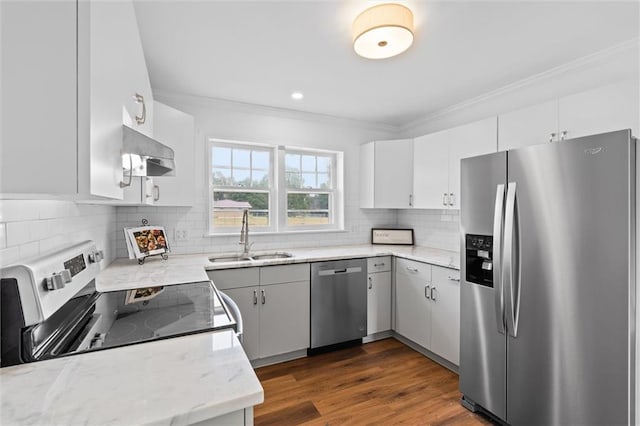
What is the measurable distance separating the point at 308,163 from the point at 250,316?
185 centimetres

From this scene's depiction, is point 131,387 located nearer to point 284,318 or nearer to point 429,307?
point 284,318

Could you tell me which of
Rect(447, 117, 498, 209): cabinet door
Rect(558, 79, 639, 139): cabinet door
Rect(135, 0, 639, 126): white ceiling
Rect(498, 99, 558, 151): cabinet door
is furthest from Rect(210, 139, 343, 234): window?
Rect(558, 79, 639, 139): cabinet door

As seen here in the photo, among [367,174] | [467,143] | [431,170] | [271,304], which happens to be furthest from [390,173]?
[271,304]

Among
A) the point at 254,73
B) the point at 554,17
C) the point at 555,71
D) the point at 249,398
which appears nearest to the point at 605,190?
the point at 554,17

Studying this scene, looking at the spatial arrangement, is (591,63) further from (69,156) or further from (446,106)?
(69,156)

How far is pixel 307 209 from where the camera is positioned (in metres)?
3.61

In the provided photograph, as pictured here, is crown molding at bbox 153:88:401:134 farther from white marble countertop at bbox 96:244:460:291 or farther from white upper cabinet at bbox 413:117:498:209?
white marble countertop at bbox 96:244:460:291

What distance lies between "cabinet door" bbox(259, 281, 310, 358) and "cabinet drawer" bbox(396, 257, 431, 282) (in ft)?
3.15

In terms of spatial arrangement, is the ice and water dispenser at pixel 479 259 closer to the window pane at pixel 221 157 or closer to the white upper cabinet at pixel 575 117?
the white upper cabinet at pixel 575 117

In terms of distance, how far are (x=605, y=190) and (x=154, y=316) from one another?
2091mm

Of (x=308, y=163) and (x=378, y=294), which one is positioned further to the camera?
(x=308, y=163)

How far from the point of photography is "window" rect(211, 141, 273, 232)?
10.3 ft

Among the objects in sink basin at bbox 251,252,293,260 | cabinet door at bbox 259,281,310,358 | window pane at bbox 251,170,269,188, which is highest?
window pane at bbox 251,170,269,188

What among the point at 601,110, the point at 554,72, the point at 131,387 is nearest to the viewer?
the point at 131,387
